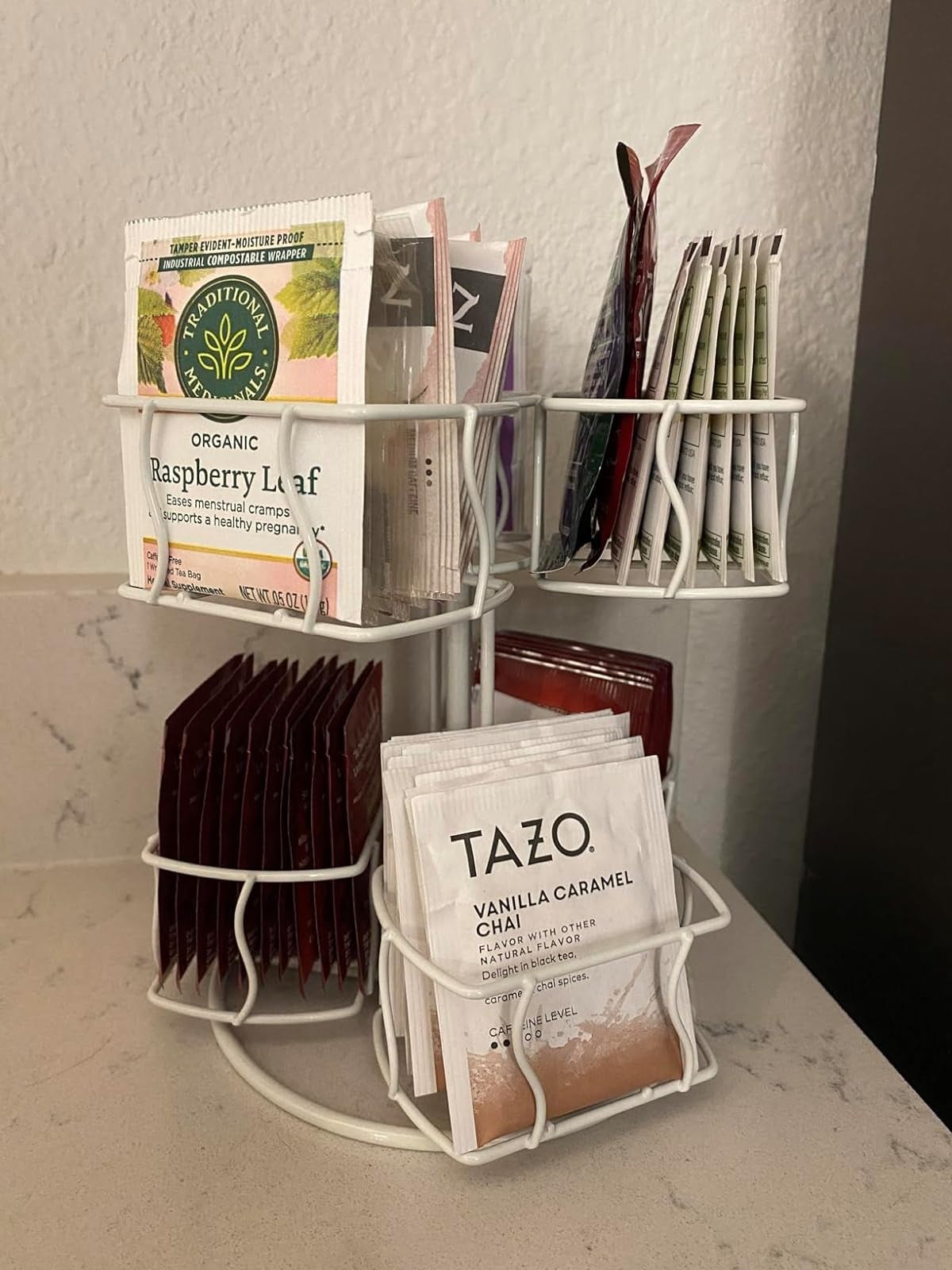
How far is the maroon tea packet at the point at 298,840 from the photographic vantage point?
1.85 ft

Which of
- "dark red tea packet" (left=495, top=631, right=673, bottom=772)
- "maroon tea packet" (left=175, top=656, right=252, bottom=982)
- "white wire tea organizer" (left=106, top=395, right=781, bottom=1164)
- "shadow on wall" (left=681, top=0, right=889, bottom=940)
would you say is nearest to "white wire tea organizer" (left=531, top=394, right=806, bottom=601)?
"white wire tea organizer" (left=106, top=395, right=781, bottom=1164)

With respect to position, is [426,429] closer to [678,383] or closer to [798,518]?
[678,383]

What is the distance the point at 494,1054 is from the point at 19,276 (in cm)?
65

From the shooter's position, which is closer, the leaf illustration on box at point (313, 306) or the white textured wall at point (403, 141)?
the leaf illustration on box at point (313, 306)

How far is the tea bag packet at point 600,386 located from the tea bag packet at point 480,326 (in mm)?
58

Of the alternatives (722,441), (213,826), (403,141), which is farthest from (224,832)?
(403,141)

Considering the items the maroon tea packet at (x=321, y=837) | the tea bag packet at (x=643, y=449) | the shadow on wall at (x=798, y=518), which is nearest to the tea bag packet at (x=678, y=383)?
the tea bag packet at (x=643, y=449)

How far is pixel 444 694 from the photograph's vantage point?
63cm

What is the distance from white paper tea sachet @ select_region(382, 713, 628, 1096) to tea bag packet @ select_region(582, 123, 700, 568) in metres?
0.11

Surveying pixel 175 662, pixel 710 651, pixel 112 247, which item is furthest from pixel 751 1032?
pixel 112 247

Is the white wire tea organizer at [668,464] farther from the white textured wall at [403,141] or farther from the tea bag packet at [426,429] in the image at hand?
the white textured wall at [403,141]

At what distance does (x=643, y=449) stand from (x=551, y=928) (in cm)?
26

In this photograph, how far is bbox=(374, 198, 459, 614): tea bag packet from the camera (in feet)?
1.49

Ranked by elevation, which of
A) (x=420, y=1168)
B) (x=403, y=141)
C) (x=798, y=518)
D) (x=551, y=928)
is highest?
(x=403, y=141)
